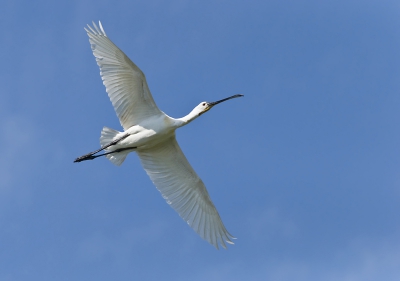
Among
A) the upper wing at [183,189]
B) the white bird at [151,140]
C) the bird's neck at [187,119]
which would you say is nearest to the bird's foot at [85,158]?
the white bird at [151,140]

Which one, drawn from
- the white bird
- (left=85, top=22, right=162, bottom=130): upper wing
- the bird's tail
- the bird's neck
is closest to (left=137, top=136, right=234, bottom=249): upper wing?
the white bird

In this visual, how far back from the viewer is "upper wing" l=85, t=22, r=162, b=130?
79.3 ft

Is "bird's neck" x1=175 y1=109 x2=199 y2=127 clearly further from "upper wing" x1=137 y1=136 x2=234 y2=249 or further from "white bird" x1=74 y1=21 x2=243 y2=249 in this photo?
"upper wing" x1=137 y1=136 x2=234 y2=249

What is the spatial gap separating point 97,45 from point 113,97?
1.58 metres

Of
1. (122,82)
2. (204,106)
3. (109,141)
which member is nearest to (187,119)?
(204,106)

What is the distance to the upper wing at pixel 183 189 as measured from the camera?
2583cm

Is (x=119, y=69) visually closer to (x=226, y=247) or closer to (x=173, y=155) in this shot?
(x=173, y=155)

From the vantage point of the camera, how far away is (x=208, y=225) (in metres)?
26.0

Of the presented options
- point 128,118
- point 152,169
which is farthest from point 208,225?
point 128,118

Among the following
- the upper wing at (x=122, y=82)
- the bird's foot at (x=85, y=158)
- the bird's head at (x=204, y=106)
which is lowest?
the bird's foot at (x=85, y=158)

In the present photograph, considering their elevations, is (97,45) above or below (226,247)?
above

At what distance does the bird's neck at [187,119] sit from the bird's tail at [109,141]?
1.79 meters

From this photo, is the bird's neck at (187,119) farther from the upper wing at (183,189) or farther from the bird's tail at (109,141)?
the bird's tail at (109,141)

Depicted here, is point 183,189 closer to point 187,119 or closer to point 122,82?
point 187,119
